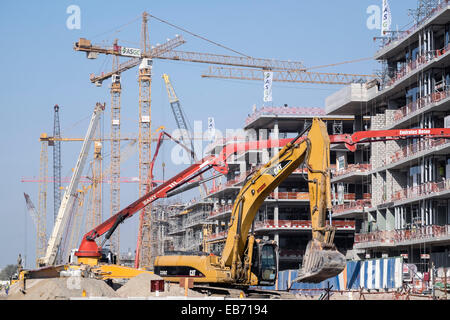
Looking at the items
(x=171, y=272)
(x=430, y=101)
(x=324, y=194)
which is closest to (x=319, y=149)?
(x=324, y=194)

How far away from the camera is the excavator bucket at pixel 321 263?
29875 mm

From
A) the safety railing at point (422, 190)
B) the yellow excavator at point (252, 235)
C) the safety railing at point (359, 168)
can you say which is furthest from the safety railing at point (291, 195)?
the yellow excavator at point (252, 235)

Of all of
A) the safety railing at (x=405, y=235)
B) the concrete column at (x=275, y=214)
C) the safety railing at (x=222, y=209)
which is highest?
the safety railing at (x=222, y=209)

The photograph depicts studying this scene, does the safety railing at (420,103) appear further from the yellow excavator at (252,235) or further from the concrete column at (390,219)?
the yellow excavator at (252,235)

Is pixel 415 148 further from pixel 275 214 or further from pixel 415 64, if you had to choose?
pixel 275 214

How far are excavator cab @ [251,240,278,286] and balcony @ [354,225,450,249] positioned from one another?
67.4ft

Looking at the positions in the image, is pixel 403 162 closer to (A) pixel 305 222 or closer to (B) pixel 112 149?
(A) pixel 305 222

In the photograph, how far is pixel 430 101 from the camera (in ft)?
200

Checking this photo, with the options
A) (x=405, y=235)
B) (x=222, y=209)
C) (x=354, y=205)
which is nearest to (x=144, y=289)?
(x=405, y=235)

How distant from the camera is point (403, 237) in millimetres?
63219

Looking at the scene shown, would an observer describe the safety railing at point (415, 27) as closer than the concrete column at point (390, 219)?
Yes

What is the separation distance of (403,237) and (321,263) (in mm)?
35173

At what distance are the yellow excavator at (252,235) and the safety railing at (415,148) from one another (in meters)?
24.1
